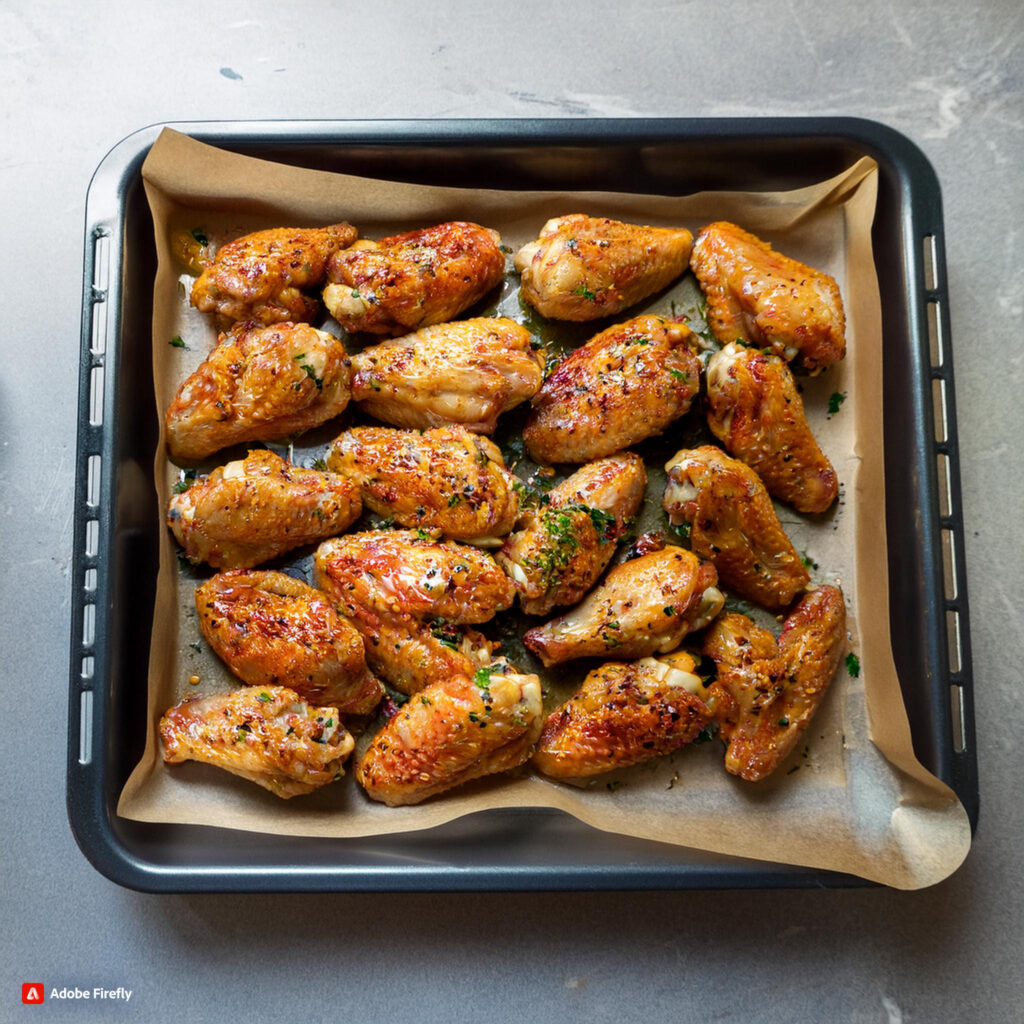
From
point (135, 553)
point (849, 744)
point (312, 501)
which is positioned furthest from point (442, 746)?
point (849, 744)

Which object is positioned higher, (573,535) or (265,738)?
(573,535)

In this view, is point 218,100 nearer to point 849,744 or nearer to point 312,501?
point 312,501

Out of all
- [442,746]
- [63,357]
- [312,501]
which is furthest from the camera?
[63,357]

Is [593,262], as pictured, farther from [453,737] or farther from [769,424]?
[453,737]

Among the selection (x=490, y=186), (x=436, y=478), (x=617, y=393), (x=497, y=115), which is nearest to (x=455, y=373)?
(x=436, y=478)

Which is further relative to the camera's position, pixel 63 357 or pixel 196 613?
pixel 63 357

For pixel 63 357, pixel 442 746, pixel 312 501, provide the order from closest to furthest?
pixel 442 746
pixel 312 501
pixel 63 357

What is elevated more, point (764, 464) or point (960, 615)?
point (764, 464)
